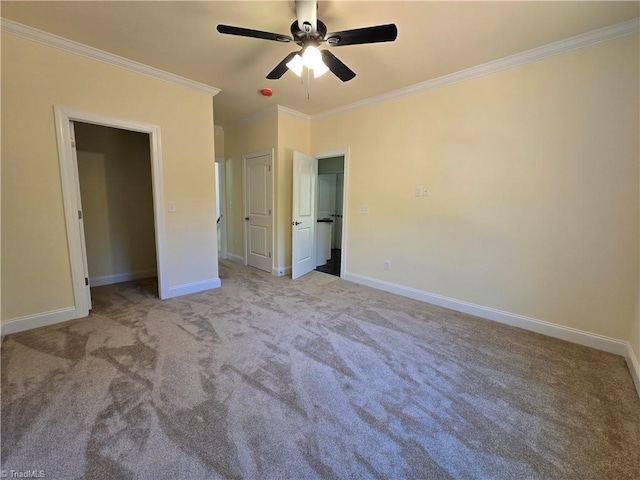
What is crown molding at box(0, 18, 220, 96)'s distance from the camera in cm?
217

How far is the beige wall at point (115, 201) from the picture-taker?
3594 millimetres

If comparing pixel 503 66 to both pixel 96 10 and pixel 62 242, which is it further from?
pixel 62 242

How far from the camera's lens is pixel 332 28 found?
7.13ft

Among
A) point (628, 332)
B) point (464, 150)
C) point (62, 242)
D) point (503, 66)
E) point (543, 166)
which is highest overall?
point (503, 66)

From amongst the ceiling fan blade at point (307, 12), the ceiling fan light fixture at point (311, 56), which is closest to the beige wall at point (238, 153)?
the ceiling fan light fixture at point (311, 56)

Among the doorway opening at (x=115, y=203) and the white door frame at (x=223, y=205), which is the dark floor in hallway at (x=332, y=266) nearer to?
the white door frame at (x=223, y=205)

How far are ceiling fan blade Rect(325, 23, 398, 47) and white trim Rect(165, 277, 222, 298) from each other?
3.08 meters

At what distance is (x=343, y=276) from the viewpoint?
414 centimetres

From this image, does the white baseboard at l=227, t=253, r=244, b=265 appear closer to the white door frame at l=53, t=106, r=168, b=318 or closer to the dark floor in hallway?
the dark floor in hallway

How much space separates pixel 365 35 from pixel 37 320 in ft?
12.1

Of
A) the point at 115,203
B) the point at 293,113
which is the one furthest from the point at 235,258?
the point at 293,113

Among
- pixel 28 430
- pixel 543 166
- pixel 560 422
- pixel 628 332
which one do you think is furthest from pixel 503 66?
pixel 28 430

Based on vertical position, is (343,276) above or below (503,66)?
below

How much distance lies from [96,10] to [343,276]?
3.75 metres
